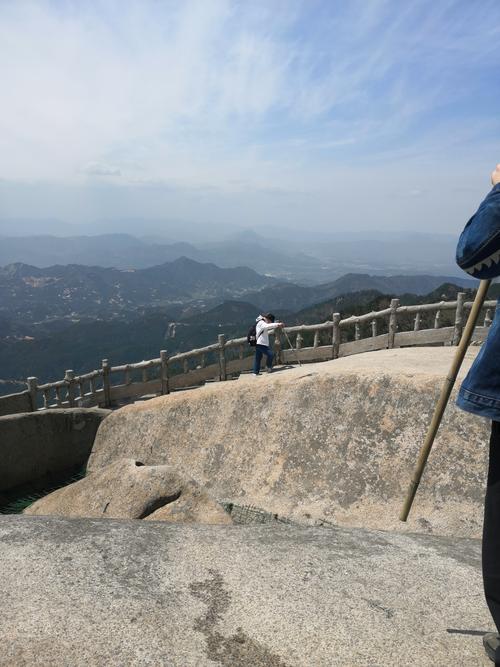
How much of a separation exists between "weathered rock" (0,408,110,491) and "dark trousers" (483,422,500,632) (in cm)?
926

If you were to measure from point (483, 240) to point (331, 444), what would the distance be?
523 cm

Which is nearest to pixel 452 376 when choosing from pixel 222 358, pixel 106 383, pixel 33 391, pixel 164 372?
pixel 222 358

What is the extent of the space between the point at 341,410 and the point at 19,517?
4.87m

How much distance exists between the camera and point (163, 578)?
2.94 m

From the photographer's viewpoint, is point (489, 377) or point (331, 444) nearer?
point (489, 377)

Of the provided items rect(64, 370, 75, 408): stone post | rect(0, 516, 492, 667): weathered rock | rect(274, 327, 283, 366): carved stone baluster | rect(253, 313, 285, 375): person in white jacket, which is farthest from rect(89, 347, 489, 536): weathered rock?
rect(64, 370, 75, 408): stone post

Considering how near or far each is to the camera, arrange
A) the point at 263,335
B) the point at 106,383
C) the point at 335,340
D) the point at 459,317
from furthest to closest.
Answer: the point at 106,383 → the point at 335,340 → the point at 459,317 → the point at 263,335

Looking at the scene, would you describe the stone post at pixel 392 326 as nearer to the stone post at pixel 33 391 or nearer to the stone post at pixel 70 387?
the stone post at pixel 70 387

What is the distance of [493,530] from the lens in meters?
2.11

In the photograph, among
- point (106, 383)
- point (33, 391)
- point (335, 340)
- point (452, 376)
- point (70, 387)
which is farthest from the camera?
point (106, 383)

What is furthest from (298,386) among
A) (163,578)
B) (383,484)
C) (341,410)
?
(163,578)

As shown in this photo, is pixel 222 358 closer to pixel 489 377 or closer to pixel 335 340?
pixel 335 340

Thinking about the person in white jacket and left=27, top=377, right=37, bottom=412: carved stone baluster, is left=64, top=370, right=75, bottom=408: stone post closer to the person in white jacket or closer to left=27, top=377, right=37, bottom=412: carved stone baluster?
left=27, top=377, right=37, bottom=412: carved stone baluster

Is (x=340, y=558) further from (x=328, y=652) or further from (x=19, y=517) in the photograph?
(x=19, y=517)
